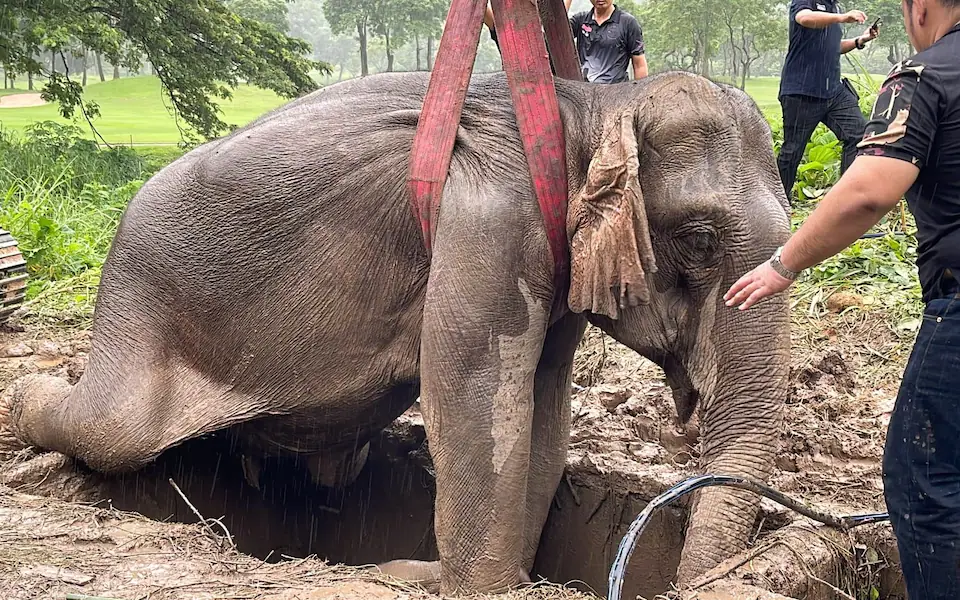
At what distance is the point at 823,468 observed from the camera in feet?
12.3

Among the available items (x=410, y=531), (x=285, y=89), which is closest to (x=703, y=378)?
(x=410, y=531)

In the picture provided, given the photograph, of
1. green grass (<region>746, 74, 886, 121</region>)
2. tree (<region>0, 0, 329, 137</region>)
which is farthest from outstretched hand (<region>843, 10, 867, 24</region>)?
tree (<region>0, 0, 329, 137</region>)

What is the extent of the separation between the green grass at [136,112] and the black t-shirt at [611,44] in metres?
10.6

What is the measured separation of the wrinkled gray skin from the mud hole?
0.73 feet

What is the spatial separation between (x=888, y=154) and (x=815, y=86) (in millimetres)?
4125

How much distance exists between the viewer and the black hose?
7.38 ft

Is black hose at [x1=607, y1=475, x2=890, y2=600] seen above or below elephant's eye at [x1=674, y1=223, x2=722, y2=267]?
below

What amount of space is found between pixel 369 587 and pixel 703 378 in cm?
111

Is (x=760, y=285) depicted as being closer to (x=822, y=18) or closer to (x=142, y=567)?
(x=142, y=567)

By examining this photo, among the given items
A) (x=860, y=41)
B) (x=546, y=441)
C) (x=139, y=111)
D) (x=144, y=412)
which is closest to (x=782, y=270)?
(x=546, y=441)

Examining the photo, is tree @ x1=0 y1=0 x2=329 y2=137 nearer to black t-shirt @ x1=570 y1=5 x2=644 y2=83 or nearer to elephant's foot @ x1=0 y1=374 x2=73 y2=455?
black t-shirt @ x1=570 y1=5 x2=644 y2=83

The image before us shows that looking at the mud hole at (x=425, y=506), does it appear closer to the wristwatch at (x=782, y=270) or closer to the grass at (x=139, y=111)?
the wristwatch at (x=782, y=270)

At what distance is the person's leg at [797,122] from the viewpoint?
18.9 feet

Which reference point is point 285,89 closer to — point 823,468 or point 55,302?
point 55,302
